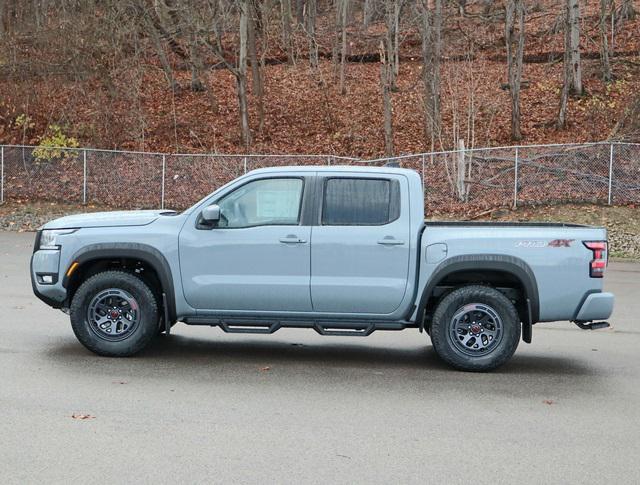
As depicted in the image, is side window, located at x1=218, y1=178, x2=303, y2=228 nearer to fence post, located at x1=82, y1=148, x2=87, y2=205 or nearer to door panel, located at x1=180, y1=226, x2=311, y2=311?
door panel, located at x1=180, y1=226, x2=311, y2=311

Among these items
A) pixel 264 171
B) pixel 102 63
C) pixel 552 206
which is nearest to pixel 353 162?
pixel 552 206

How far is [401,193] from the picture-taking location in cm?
893

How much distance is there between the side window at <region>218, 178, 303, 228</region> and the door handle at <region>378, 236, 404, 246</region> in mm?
877

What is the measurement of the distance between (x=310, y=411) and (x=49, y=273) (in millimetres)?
3337

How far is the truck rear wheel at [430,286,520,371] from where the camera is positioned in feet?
28.4

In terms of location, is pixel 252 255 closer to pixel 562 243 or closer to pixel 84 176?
pixel 562 243

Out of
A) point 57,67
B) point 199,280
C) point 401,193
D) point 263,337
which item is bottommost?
point 263,337

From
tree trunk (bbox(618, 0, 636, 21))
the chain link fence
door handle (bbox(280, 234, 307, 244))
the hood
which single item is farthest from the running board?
tree trunk (bbox(618, 0, 636, 21))

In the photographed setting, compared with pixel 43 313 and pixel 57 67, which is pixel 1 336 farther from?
pixel 57 67

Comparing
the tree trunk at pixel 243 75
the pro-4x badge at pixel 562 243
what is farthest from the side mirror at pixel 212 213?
the tree trunk at pixel 243 75

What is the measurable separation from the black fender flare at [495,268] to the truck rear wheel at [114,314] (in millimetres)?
2739

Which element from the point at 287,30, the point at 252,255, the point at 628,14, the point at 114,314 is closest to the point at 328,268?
the point at 252,255

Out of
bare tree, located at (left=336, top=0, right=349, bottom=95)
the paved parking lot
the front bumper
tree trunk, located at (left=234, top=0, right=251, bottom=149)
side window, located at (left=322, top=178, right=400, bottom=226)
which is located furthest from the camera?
bare tree, located at (left=336, top=0, right=349, bottom=95)

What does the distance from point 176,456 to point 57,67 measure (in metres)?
26.7
